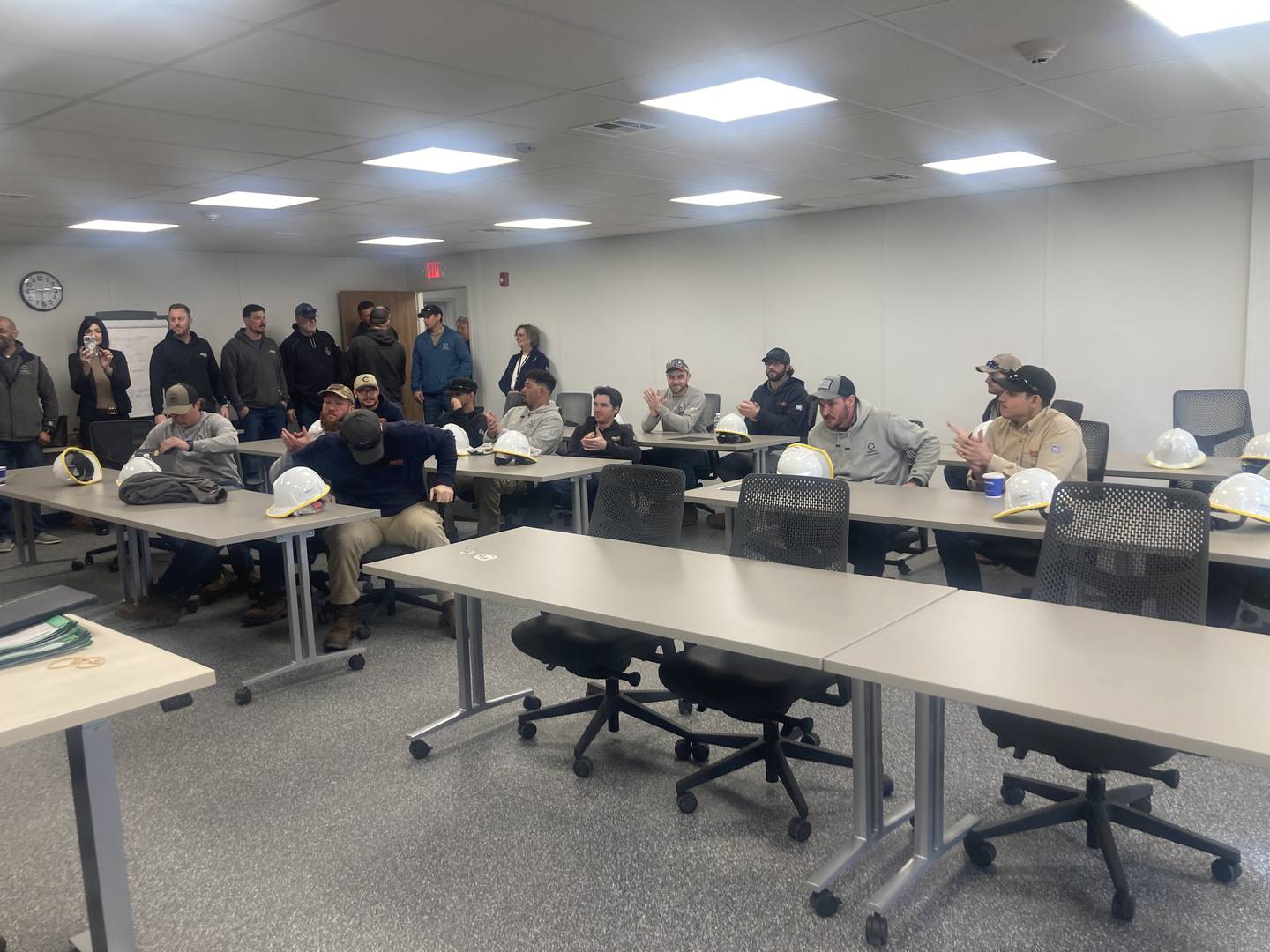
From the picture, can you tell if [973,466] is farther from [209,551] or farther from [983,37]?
[209,551]

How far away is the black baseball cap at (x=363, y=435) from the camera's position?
15.2 ft

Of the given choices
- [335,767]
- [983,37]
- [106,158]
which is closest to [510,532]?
[335,767]

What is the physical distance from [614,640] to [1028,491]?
174 centimetres

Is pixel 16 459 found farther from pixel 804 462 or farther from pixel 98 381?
pixel 804 462

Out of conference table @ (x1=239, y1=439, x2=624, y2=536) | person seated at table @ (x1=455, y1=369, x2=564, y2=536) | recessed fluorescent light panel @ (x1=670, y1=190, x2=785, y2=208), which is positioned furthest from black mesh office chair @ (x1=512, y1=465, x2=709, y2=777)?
recessed fluorescent light panel @ (x1=670, y1=190, x2=785, y2=208)

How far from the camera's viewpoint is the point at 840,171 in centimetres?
620

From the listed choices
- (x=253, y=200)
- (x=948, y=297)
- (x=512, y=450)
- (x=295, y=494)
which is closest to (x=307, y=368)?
(x=253, y=200)

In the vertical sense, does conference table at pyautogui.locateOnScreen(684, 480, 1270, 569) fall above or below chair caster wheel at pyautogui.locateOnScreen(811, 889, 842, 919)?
above

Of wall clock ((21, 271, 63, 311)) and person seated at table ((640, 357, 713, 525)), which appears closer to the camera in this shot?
person seated at table ((640, 357, 713, 525))

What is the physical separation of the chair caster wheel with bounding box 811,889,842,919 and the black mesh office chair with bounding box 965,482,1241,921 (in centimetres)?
47

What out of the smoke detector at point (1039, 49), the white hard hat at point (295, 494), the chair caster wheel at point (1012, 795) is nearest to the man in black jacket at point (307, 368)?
the white hard hat at point (295, 494)

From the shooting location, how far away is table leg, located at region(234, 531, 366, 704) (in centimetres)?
410

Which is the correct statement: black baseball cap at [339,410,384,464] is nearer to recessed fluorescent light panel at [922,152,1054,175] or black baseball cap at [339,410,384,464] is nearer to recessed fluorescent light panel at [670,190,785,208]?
recessed fluorescent light panel at [670,190,785,208]

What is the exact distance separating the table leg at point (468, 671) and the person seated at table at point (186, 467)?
218cm
